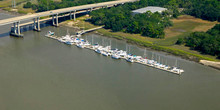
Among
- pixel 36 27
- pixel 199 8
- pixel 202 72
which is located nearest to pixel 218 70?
pixel 202 72

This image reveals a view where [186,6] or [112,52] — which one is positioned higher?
[186,6]

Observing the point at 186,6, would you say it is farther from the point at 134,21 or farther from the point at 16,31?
the point at 16,31

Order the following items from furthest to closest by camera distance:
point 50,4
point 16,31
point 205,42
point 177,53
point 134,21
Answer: point 50,4
point 134,21
point 16,31
point 205,42
point 177,53

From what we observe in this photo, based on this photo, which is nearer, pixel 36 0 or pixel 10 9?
pixel 10 9

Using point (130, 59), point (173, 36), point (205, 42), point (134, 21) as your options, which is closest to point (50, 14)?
point (134, 21)

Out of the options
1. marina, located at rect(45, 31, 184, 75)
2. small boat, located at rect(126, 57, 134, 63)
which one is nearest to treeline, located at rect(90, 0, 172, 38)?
marina, located at rect(45, 31, 184, 75)

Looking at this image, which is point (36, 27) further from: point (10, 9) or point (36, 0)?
point (36, 0)
